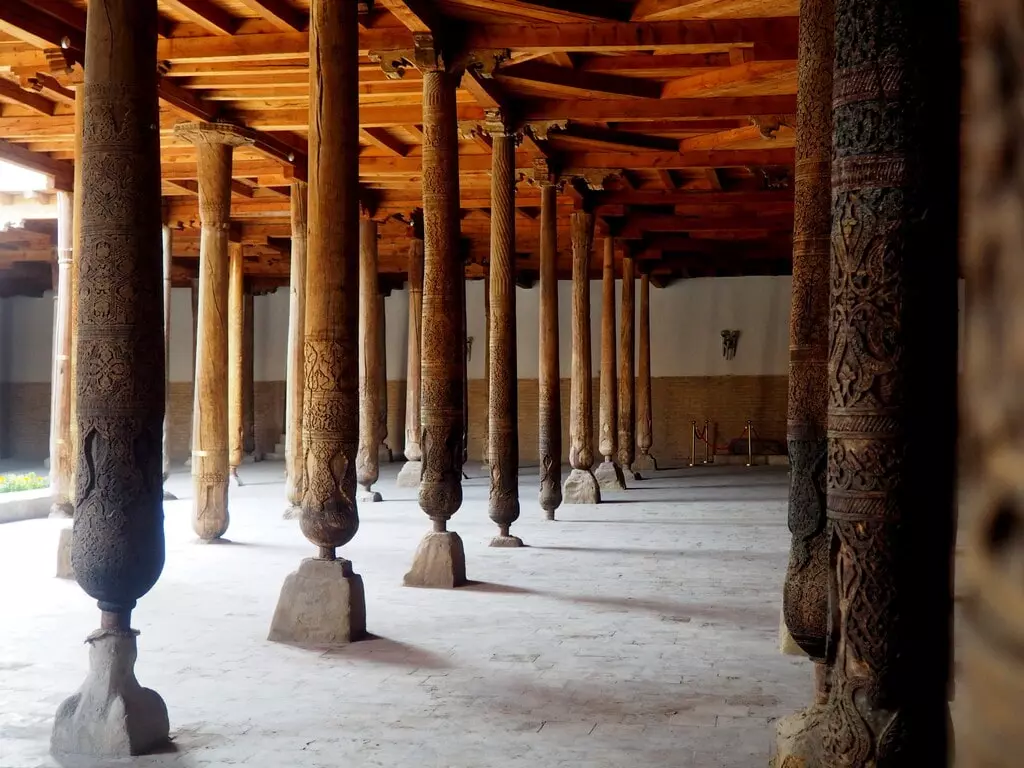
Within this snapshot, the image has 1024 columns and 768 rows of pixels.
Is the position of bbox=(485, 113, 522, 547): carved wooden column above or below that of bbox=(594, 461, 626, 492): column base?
above

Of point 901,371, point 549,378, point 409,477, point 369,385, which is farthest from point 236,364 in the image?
point 901,371

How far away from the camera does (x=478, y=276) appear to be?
1126 inches

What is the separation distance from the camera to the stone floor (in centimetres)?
510

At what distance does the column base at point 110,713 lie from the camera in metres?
4.95

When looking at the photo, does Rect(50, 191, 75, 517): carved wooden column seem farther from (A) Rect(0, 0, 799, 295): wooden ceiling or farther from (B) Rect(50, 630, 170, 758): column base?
(B) Rect(50, 630, 170, 758): column base

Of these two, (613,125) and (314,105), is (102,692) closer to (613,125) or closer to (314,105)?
(314,105)

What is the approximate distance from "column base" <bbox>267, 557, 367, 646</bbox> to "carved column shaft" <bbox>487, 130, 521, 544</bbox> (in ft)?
14.5

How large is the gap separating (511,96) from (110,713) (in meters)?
9.36

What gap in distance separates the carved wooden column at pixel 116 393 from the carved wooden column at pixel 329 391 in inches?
86.0

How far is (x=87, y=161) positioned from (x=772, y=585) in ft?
22.4

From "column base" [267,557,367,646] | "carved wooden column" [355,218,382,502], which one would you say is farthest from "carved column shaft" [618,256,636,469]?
"column base" [267,557,367,646]

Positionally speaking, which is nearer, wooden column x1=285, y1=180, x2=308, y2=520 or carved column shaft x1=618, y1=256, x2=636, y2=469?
wooden column x1=285, y1=180, x2=308, y2=520

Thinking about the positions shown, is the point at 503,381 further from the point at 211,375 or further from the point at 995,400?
the point at 995,400

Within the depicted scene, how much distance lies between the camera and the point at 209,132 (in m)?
12.8
